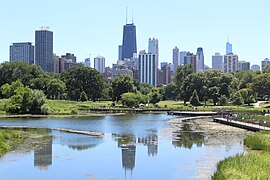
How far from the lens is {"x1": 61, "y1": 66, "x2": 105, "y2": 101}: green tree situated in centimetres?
12112

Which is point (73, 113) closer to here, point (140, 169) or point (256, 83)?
point (256, 83)

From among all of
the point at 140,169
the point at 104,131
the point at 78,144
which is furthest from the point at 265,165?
the point at 104,131

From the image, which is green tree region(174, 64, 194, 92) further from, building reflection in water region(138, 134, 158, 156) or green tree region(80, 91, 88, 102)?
building reflection in water region(138, 134, 158, 156)

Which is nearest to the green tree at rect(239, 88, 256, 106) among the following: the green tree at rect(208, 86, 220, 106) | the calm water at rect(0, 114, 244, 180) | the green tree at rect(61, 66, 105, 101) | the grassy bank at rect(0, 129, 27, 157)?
the green tree at rect(208, 86, 220, 106)

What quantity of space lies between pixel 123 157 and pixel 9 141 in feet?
38.2

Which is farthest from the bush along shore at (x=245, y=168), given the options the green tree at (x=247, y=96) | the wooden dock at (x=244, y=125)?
the green tree at (x=247, y=96)

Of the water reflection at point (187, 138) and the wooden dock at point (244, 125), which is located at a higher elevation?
the wooden dock at point (244, 125)

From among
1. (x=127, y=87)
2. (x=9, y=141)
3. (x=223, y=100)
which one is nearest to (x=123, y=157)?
(x=9, y=141)

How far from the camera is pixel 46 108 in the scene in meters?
77.8

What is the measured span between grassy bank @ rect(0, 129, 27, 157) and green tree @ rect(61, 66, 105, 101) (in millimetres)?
75738

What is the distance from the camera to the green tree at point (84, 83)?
121125 millimetres

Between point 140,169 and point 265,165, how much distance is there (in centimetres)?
826

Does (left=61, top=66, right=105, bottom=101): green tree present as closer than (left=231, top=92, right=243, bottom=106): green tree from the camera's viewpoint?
No

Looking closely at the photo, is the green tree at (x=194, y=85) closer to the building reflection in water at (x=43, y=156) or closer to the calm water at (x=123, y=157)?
the calm water at (x=123, y=157)
